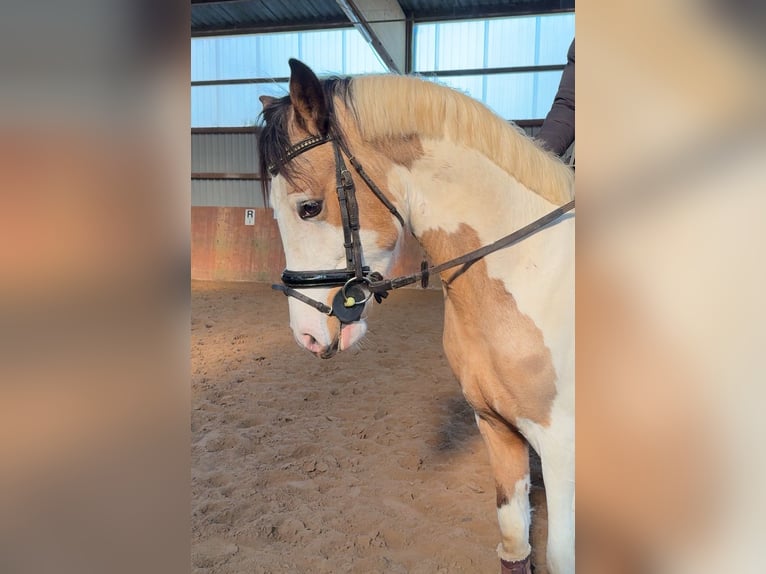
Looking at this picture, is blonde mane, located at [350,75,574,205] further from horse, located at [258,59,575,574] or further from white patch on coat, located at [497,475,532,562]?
white patch on coat, located at [497,475,532,562]

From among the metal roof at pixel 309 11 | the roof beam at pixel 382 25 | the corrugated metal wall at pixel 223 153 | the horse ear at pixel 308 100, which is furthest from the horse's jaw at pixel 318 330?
the corrugated metal wall at pixel 223 153

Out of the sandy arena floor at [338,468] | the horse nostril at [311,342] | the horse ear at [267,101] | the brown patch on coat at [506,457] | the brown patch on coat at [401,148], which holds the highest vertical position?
the horse ear at [267,101]

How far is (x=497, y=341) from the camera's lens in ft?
4.02

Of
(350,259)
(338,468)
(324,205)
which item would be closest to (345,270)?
(350,259)

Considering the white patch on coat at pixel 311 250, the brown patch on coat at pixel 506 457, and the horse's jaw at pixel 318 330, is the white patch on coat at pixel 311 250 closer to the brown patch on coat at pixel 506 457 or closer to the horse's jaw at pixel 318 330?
the horse's jaw at pixel 318 330

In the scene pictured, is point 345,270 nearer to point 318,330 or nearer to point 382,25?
point 318,330

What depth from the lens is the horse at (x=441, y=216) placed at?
1181 mm

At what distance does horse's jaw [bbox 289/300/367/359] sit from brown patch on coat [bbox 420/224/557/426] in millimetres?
305

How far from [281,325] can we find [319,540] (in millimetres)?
4241

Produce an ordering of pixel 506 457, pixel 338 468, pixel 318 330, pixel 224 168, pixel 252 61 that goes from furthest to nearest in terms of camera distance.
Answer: pixel 224 168, pixel 252 61, pixel 338 468, pixel 506 457, pixel 318 330

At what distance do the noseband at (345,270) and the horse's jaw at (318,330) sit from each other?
1.2 inches

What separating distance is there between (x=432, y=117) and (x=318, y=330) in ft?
2.00
